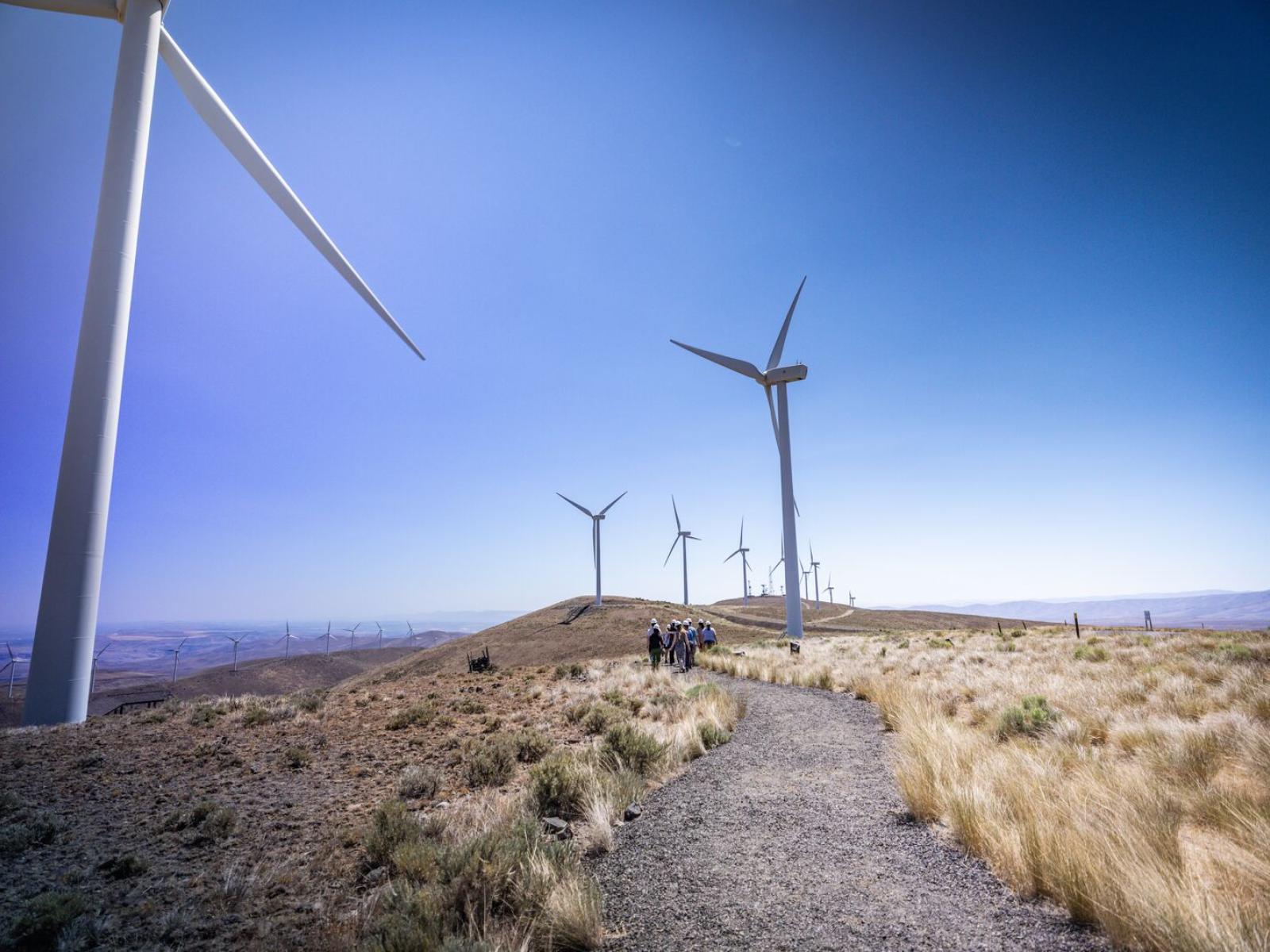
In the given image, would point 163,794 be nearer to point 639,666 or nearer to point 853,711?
point 853,711

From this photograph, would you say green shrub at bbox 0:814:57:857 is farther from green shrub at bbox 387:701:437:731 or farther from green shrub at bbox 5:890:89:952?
green shrub at bbox 387:701:437:731

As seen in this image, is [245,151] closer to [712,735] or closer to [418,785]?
[418,785]

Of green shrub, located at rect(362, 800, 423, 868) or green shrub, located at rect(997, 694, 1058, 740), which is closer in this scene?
green shrub, located at rect(362, 800, 423, 868)

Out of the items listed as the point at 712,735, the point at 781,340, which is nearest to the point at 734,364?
the point at 781,340

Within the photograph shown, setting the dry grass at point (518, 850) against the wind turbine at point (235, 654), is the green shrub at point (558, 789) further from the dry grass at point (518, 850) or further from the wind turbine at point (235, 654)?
the wind turbine at point (235, 654)

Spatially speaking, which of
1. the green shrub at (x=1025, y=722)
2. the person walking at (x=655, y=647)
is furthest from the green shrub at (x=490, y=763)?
the person walking at (x=655, y=647)

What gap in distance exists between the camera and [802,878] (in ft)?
17.3

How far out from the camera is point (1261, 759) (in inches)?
290

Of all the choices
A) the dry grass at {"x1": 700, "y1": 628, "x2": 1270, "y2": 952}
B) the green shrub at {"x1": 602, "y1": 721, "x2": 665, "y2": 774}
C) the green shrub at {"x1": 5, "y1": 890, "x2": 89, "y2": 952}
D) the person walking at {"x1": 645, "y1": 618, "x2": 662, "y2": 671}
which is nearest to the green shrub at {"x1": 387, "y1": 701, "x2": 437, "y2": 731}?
the green shrub at {"x1": 602, "y1": 721, "x2": 665, "y2": 774}

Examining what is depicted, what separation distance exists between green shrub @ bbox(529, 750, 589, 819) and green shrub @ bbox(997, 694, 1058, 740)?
8.26 metres

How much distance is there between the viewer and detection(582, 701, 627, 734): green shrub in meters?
13.7

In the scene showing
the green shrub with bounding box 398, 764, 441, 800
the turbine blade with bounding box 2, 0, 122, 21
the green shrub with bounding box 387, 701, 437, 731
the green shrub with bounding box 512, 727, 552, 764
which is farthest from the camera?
the turbine blade with bounding box 2, 0, 122, 21

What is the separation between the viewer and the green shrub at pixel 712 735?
37.2 feet

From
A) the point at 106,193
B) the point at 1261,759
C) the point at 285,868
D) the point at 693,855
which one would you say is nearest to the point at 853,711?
the point at 1261,759
